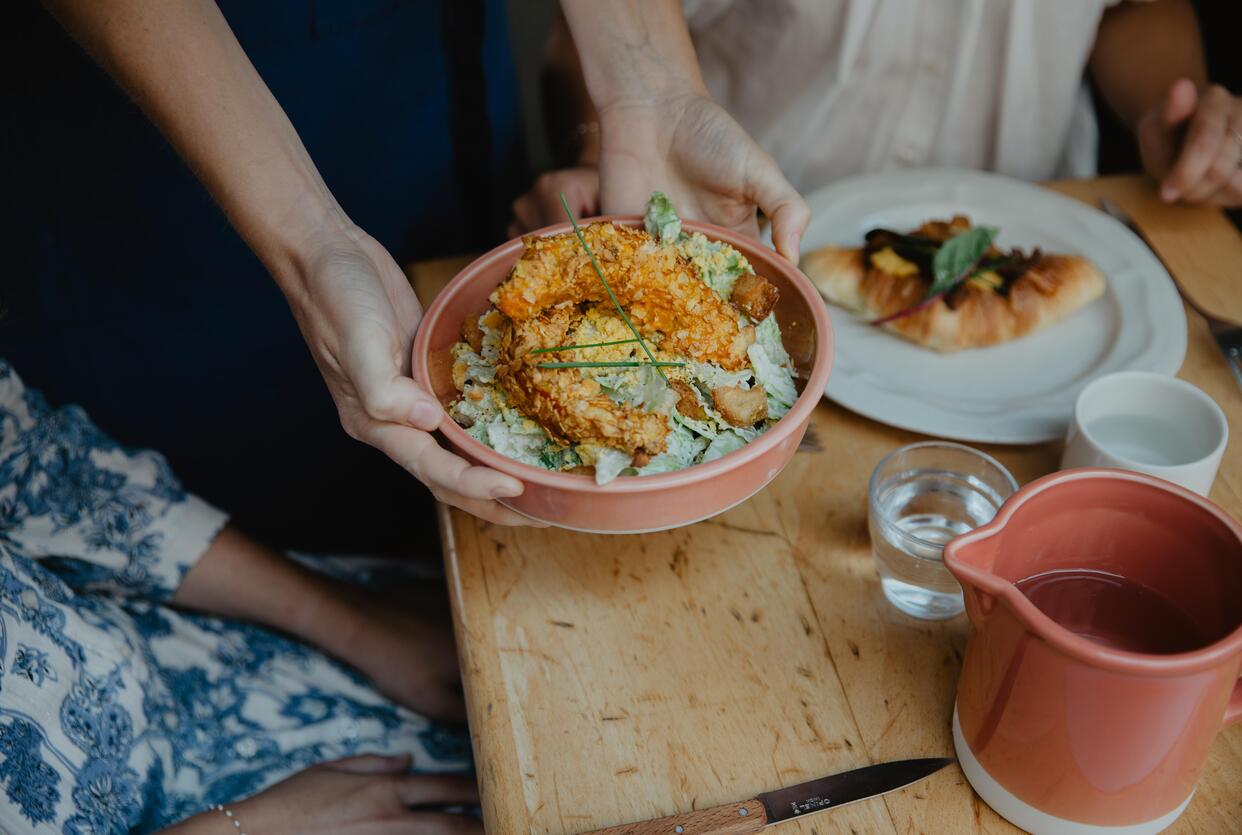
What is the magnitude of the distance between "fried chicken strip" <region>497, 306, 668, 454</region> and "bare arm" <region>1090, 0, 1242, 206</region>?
3.67 feet

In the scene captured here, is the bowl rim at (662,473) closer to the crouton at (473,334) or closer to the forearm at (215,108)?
the crouton at (473,334)

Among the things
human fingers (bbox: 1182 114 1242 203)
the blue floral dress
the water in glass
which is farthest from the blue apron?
human fingers (bbox: 1182 114 1242 203)

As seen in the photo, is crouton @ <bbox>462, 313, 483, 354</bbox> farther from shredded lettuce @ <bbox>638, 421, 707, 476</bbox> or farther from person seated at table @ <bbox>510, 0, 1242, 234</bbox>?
person seated at table @ <bbox>510, 0, 1242, 234</bbox>

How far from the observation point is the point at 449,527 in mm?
1174

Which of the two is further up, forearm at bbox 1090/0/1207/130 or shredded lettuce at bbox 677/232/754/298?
shredded lettuce at bbox 677/232/754/298

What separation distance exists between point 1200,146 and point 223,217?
1635mm

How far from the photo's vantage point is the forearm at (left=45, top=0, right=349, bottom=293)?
43.9 inches

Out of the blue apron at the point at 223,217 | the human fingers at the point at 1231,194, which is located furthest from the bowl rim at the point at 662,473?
the human fingers at the point at 1231,194

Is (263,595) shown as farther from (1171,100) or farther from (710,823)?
(1171,100)

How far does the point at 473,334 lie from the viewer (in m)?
1.09

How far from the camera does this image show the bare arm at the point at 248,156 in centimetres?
108

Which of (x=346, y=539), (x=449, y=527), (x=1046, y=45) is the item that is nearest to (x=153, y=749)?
(x=449, y=527)

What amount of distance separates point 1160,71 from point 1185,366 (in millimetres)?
784

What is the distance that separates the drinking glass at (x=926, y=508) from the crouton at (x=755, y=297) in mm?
220
